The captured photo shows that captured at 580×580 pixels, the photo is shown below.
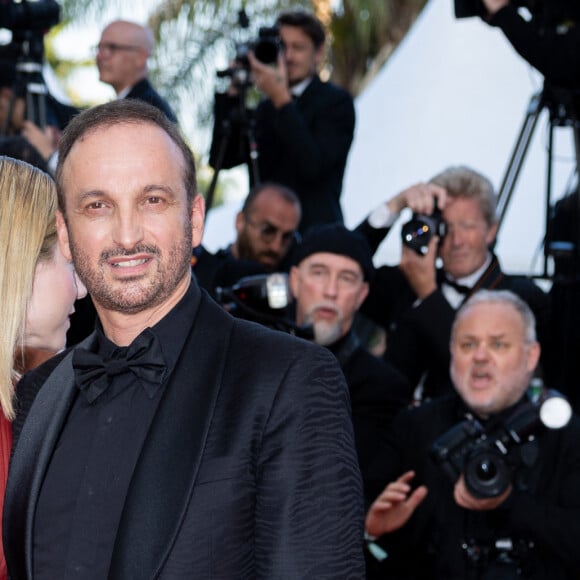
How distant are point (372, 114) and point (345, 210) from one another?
678 millimetres

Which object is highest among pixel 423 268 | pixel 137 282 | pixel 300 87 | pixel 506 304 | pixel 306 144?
pixel 300 87

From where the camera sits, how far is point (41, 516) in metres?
1.90

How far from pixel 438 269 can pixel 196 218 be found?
2798 mm

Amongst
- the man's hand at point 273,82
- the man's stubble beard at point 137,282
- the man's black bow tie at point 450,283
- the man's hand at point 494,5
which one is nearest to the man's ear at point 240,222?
the man's hand at point 273,82

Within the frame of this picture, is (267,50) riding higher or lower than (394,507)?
higher

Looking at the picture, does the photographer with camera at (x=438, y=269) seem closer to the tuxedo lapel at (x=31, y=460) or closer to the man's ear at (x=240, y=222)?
the man's ear at (x=240, y=222)

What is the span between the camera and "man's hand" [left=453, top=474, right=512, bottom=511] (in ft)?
11.4

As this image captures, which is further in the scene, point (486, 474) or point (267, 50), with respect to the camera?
point (267, 50)

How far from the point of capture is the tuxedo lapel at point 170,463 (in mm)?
1742

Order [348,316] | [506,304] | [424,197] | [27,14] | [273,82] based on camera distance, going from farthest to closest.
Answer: [27,14] < [273,82] < [424,197] < [348,316] < [506,304]

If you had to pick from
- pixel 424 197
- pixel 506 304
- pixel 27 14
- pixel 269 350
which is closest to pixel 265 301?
pixel 506 304

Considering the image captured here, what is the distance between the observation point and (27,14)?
17.0 feet

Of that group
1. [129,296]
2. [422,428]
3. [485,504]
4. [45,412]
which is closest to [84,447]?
[45,412]

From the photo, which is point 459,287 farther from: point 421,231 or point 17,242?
point 17,242
